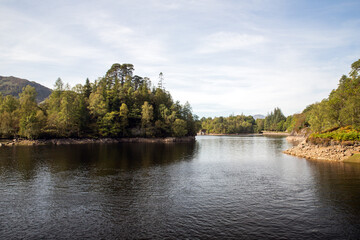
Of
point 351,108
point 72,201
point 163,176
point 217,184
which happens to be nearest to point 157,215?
point 72,201

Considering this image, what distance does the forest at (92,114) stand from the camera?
101 m

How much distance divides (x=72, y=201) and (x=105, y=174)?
13644mm

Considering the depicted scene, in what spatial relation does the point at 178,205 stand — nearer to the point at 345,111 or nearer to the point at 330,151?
the point at 330,151

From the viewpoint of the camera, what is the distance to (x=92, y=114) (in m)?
121

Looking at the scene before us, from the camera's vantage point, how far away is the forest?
10088cm

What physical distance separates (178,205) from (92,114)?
359 feet

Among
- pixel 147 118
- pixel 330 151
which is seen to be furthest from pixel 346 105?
pixel 147 118

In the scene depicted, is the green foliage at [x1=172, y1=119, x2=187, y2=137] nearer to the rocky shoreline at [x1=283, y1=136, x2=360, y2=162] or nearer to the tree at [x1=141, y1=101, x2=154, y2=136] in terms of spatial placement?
the tree at [x1=141, y1=101, x2=154, y2=136]

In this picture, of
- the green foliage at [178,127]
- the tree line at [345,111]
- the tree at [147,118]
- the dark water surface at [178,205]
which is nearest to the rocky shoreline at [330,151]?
the tree line at [345,111]

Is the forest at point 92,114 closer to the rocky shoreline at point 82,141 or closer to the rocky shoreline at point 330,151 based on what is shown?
the rocky shoreline at point 82,141

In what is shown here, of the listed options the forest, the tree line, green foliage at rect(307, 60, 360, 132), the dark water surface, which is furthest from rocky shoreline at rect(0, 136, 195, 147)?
green foliage at rect(307, 60, 360, 132)

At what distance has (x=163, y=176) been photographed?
3709 centimetres

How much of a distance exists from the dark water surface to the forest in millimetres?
71128

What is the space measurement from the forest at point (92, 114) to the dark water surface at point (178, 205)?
233ft
